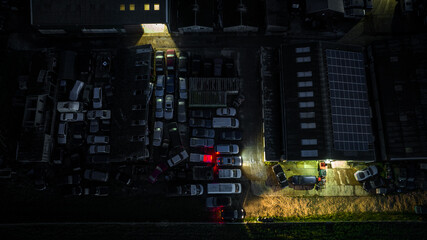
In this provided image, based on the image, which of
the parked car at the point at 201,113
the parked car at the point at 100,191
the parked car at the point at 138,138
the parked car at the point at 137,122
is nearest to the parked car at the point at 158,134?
the parked car at the point at 138,138

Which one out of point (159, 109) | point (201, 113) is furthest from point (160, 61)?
point (201, 113)

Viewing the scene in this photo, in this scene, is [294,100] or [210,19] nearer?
[294,100]

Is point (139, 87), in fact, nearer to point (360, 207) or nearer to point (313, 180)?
point (313, 180)

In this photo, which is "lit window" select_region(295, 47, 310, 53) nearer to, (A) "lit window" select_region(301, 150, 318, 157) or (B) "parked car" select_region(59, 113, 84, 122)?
(A) "lit window" select_region(301, 150, 318, 157)

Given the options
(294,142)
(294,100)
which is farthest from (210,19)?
(294,142)

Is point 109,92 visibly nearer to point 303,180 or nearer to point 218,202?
point 218,202

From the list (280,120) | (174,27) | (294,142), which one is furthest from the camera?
(174,27)

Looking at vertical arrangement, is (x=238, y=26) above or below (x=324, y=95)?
above
